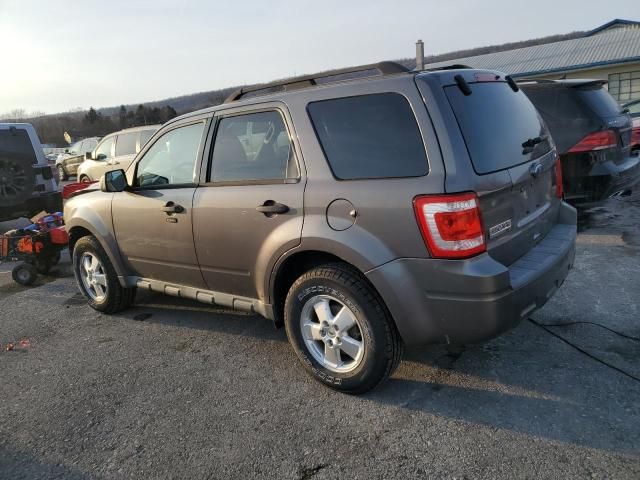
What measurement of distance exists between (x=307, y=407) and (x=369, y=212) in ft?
4.13

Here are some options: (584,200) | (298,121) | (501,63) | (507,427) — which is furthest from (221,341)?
(501,63)

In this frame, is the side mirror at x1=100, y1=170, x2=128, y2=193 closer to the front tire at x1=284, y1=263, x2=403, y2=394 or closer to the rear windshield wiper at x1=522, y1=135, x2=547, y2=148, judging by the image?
the front tire at x1=284, y1=263, x2=403, y2=394

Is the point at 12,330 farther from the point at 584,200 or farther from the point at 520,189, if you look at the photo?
the point at 584,200

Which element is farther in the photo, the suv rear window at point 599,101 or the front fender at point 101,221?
the suv rear window at point 599,101

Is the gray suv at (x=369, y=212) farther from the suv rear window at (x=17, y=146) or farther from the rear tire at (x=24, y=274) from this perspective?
the suv rear window at (x=17, y=146)

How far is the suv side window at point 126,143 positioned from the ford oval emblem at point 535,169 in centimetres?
1106

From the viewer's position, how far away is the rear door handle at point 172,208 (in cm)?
381

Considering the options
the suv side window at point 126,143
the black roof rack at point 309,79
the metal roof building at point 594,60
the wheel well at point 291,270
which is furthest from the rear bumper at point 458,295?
the metal roof building at point 594,60

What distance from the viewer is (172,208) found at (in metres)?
3.86

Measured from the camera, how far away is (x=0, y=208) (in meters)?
8.21

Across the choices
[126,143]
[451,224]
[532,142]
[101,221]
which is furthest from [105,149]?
[451,224]

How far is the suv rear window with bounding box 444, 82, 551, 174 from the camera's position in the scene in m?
2.71

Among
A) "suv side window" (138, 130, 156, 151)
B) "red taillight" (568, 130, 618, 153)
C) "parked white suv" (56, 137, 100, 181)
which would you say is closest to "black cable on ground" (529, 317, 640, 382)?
"red taillight" (568, 130, 618, 153)

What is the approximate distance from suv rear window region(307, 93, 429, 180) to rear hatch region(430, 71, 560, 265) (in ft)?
0.81
